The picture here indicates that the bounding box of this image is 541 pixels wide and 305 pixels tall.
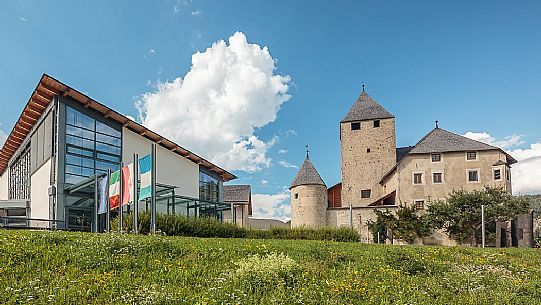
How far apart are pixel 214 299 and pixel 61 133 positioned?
23959mm

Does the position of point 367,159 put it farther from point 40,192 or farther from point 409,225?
point 40,192

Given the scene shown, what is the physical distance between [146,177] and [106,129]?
44.0ft

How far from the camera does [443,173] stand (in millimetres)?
49281

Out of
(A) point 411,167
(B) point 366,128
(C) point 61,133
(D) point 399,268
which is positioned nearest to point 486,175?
(A) point 411,167

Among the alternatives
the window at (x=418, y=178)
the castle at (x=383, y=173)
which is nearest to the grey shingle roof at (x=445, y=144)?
the castle at (x=383, y=173)

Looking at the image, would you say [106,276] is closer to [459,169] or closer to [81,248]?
[81,248]

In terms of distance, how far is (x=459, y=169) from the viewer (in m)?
48.9

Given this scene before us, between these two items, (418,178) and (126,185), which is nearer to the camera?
(126,185)

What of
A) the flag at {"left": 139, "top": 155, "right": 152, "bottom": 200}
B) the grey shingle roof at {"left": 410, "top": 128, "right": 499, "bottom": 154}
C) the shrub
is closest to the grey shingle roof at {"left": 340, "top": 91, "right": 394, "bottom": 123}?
the grey shingle roof at {"left": 410, "top": 128, "right": 499, "bottom": 154}

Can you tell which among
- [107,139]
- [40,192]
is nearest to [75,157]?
[107,139]

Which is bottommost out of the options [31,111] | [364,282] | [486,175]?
[364,282]

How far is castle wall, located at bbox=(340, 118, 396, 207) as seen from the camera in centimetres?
5497

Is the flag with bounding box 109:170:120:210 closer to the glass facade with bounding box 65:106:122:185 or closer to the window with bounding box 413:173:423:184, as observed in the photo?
the glass facade with bounding box 65:106:122:185

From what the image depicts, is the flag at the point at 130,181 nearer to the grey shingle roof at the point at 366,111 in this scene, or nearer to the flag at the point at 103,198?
the flag at the point at 103,198
